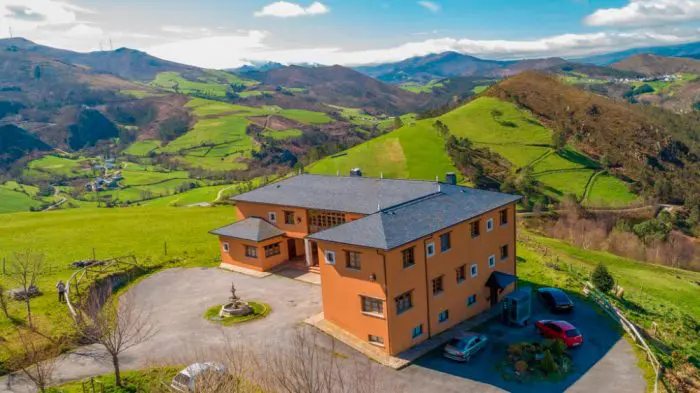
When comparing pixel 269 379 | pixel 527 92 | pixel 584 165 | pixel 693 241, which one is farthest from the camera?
pixel 527 92

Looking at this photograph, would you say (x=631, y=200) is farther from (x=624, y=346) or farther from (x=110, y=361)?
(x=110, y=361)

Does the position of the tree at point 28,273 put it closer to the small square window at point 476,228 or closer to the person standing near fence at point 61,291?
the person standing near fence at point 61,291

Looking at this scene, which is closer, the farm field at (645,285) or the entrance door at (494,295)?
the farm field at (645,285)

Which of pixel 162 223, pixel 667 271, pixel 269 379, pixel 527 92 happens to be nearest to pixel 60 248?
pixel 162 223

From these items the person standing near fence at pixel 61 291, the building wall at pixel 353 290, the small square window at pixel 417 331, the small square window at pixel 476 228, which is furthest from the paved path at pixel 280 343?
the small square window at pixel 476 228

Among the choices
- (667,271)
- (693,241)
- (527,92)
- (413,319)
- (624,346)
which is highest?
(527,92)

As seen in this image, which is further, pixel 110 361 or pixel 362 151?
pixel 362 151

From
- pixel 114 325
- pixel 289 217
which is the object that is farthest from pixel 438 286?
pixel 114 325
